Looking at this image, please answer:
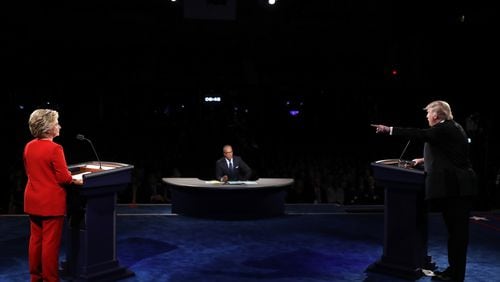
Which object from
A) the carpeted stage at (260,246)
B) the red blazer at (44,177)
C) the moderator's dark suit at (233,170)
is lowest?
the carpeted stage at (260,246)

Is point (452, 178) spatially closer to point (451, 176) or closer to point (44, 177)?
point (451, 176)

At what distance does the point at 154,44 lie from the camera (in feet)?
38.4

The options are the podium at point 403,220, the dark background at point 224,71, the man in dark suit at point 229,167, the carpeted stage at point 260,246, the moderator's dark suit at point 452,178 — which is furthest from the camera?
the dark background at point 224,71

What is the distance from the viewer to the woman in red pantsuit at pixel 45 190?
313 centimetres

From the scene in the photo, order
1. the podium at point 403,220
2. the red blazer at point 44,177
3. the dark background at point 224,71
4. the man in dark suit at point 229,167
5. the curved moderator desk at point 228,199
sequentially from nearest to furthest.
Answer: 1. the red blazer at point 44,177
2. the podium at point 403,220
3. the curved moderator desk at point 228,199
4. the man in dark suit at point 229,167
5. the dark background at point 224,71

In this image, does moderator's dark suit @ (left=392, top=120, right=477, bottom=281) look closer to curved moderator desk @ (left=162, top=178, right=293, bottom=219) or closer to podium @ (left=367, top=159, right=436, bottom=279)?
podium @ (left=367, top=159, right=436, bottom=279)

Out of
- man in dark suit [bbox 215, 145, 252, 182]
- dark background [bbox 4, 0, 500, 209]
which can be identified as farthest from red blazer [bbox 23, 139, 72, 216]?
dark background [bbox 4, 0, 500, 209]

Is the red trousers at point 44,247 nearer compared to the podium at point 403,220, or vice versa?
the red trousers at point 44,247

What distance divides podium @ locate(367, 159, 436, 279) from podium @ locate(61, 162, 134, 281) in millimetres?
2059

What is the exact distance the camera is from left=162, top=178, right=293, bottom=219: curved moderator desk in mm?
6426

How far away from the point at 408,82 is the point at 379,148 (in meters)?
1.86

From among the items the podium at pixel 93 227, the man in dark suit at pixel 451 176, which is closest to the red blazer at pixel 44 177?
the podium at pixel 93 227

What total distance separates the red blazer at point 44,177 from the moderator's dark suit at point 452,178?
2.28m

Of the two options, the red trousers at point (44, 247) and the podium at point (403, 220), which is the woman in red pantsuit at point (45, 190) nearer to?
the red trousers at point (44, 247)
